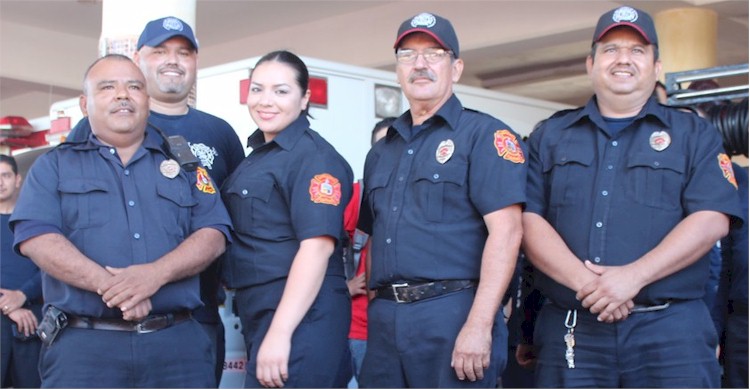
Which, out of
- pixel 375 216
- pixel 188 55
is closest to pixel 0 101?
pixel 188 55

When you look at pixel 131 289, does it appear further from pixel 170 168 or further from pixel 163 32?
pixel 163 32

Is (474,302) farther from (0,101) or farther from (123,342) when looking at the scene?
(0,101)

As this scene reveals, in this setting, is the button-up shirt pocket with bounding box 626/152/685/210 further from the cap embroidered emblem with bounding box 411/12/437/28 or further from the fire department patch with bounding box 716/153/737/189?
the cap embroidered emblem with bounding box 411/12/437/28

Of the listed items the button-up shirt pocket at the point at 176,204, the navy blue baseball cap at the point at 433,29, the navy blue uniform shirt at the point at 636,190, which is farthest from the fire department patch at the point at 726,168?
the button-up shirt pocket at the point at 176,204

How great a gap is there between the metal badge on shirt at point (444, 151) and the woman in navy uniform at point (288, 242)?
41 centimetres

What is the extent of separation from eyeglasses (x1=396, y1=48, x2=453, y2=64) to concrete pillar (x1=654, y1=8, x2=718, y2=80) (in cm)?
577

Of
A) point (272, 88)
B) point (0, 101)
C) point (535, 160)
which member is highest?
point (0, 101)

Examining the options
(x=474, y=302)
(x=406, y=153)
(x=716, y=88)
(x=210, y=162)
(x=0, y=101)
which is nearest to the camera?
(x=474, y=302)

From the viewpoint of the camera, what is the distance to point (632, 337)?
372cm

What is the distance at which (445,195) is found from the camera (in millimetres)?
3824

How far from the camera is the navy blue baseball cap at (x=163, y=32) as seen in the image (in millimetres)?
4613

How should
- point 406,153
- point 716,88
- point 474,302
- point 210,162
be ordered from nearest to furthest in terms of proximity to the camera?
point 474,302, point 406,153, point 210,162, point 716,88

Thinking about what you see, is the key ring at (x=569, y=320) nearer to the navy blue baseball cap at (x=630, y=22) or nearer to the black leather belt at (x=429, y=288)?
the black leather belt at (x=429, y=288)

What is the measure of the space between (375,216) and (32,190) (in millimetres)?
1209
